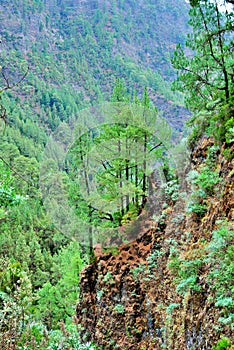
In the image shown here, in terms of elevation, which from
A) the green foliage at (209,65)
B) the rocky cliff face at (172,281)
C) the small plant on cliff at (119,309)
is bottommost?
the small plant on cliff at (119,309)

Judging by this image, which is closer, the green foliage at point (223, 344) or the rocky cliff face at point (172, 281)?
the green foliage at point (223, 344)

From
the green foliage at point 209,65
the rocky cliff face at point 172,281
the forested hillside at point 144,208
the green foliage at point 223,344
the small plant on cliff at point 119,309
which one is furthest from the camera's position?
the small plant on cliff at point 119,309

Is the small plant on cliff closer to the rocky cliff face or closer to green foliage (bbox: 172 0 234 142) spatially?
the rocky cliff face

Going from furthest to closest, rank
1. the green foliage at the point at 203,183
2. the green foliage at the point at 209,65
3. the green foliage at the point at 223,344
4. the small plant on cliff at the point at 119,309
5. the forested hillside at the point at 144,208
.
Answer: the small plant on cliff at the point at 119,309, the green foliage at the point at 209,65, the green foliage at the point at 203,183, the forested hillside at the point at 144,208, the green foliage at the point at 223,344

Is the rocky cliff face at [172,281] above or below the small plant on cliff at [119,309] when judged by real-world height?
above

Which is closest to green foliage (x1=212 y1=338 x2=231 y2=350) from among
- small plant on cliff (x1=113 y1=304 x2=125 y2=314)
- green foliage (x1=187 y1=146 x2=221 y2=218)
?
green foliage (x1=187 y1=146 x2=221 y2=218)

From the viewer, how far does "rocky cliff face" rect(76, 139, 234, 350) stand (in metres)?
4.33

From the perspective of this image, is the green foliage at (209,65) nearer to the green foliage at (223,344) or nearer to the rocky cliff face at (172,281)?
the rocky cliff face at (172,281)

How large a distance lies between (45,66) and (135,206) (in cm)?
12848

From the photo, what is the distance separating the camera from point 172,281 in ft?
22.1

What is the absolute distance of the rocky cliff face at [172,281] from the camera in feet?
14.2

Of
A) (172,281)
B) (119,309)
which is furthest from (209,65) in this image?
(119,309)

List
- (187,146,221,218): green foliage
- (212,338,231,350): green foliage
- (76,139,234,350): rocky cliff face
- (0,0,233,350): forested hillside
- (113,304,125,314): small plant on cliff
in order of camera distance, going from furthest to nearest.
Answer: (113,304,125,314): small plant on cliff → (187,146,221,218): green foliage → (76,139,234,350): rocky cliff face → (0,0,233,350): forested hillside → (212,338,231,350): green foliage

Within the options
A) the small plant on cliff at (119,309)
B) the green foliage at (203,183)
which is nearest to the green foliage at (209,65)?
the green foliage at (203,183)
